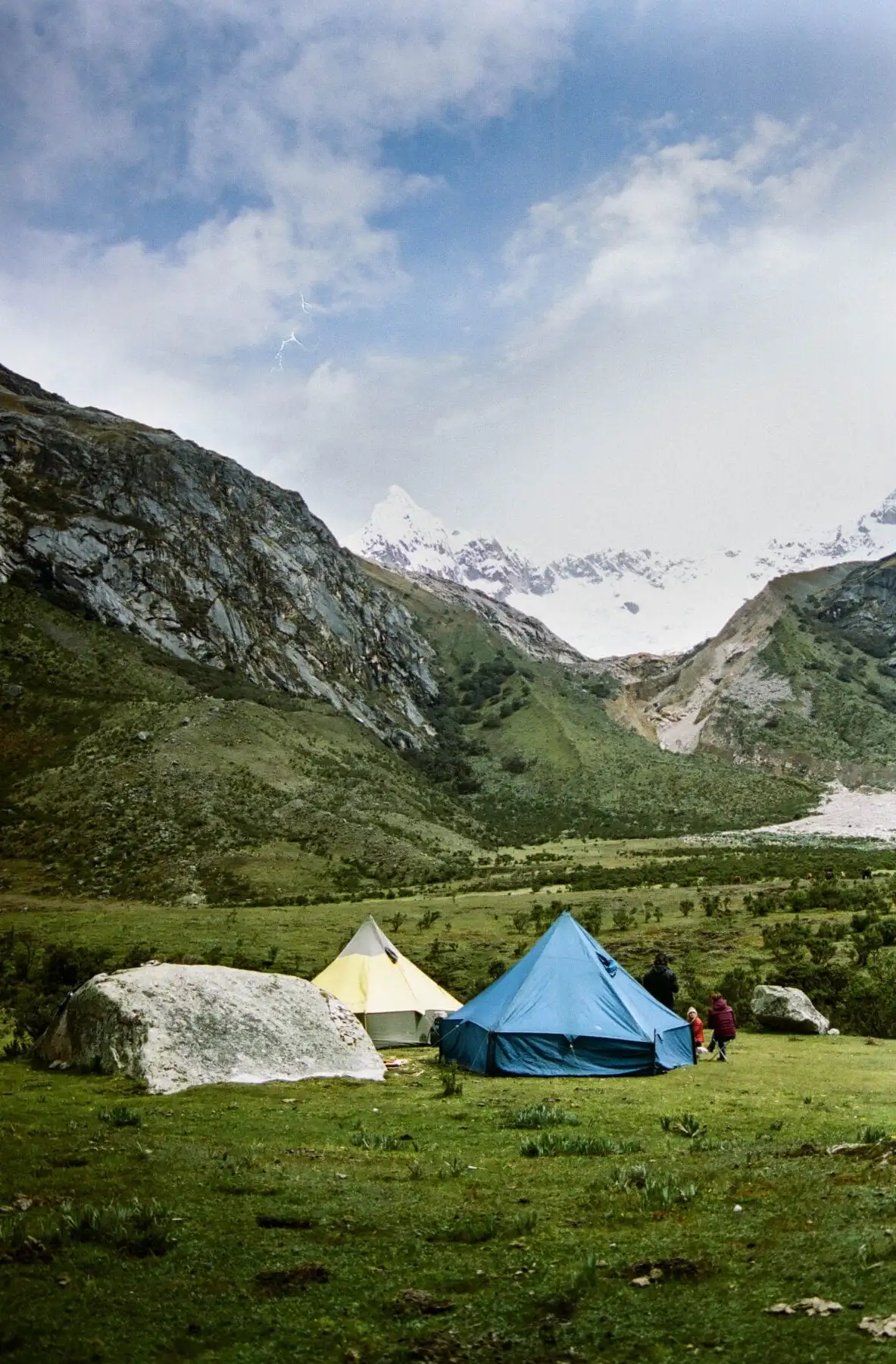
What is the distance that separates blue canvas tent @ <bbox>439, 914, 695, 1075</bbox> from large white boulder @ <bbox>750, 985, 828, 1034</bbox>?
506cm

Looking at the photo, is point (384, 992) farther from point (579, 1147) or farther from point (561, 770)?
point (561, 770)

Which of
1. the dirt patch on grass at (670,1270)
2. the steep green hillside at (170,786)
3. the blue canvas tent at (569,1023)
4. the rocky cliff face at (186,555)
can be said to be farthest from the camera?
the rocky cliff face at (186,555)

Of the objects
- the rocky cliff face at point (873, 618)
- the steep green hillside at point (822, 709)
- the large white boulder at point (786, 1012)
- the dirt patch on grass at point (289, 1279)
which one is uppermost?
the rocky cliff face at point (873, 618)

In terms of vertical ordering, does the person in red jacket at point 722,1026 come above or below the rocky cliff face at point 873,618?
below

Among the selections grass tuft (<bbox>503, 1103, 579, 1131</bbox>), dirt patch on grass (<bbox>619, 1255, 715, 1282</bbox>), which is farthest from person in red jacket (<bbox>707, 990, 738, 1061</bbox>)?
dirt patch on grass (<bbox>619, 1255, 715, 1282</bbox>)

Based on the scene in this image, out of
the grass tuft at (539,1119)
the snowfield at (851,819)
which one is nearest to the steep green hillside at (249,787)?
the snowfield at (851,819)

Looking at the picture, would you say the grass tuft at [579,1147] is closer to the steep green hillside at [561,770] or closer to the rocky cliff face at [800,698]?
the steep green hillside at [561,770]

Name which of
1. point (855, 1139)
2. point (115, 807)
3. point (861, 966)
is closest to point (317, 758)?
point (115, 807)

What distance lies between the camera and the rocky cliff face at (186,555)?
99062 mm

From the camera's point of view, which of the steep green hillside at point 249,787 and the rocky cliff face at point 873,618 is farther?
the rocky cliff face at point 873,618

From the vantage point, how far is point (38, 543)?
96375 mm

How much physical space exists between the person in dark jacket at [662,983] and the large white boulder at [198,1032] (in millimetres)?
6660

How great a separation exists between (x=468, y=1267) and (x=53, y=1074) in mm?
12026

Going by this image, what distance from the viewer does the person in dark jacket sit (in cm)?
2134
